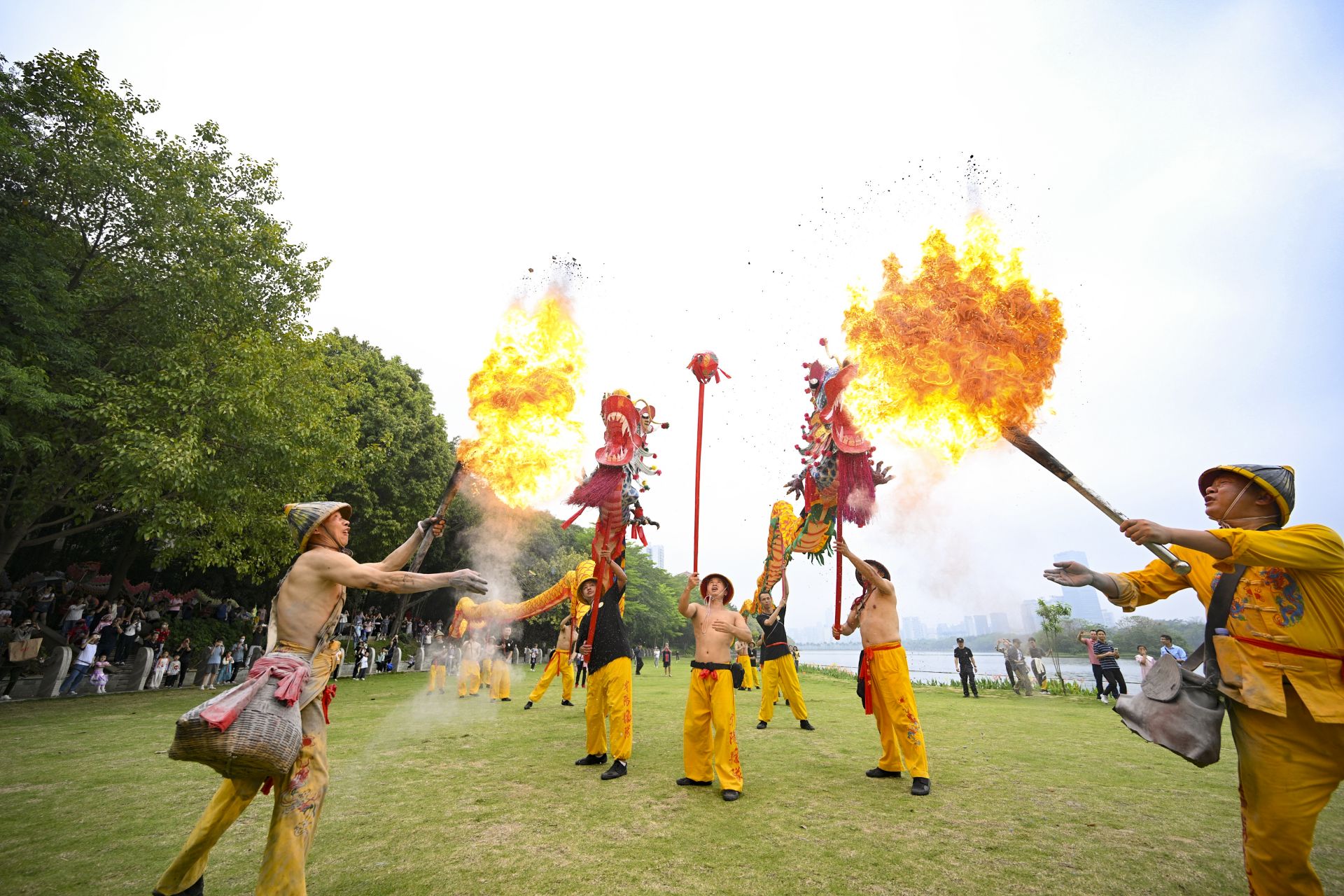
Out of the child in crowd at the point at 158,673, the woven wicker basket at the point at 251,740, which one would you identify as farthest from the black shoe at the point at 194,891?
the child in crowd at the point at 158,673

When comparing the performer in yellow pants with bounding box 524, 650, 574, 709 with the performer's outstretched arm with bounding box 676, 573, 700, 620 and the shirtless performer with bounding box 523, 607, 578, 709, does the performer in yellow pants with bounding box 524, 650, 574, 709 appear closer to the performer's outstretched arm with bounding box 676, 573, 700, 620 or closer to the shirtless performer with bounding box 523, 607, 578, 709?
the shirtless performer with bounding box 523, 607, 578, 709

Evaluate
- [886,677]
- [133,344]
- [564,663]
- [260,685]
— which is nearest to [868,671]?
[886,677]

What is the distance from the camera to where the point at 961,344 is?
19.2 ft

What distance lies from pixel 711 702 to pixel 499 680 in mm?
9753

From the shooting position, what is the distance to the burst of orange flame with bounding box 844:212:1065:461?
18.0ft

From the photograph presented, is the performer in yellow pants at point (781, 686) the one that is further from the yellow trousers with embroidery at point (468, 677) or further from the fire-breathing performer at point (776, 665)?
the yellow trousers with embroidery at point (468, 677)

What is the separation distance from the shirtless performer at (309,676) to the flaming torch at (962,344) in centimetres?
456

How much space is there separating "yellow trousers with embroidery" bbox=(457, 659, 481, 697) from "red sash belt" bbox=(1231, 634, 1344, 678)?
15.4 meters

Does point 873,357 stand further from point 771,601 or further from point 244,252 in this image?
point 244,252

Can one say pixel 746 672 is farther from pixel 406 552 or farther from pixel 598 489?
pixel 406 552

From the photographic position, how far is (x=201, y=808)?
517 centimetres

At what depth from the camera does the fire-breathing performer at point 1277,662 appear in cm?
282

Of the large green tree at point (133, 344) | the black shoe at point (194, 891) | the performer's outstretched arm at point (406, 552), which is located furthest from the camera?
the large green tree at point (133, 344)

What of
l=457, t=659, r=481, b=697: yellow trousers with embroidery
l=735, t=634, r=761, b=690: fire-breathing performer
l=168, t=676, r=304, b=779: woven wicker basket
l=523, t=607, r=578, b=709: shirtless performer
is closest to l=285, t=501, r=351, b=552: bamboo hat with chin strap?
l=168, t=676, r=304, b=779: woven wicker basket
